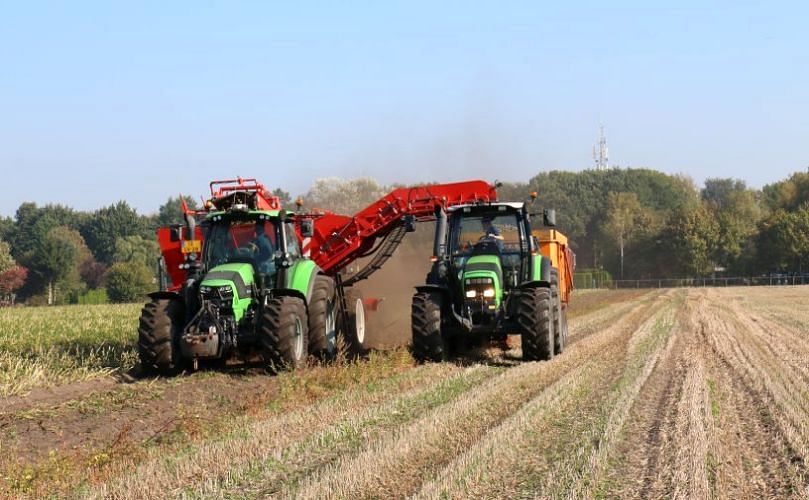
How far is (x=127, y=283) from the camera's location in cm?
5734

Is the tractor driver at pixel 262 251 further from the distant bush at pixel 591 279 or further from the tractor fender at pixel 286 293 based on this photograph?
the distant bush at pixel 591 279

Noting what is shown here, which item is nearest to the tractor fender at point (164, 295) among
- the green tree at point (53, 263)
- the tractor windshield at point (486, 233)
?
the tractor windshield at point (486, 233)

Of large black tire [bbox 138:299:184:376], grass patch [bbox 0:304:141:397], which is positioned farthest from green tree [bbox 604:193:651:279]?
large black tire [bbox 138:299:184:376]

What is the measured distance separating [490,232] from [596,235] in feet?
283

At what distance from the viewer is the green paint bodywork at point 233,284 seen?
10959mm

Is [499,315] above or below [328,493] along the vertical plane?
above

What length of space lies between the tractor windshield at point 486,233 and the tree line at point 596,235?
31.2m

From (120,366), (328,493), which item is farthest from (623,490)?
(120,366)

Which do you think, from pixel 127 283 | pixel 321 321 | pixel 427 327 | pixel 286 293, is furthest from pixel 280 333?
pixel 127 283

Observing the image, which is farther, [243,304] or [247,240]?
[247,240]

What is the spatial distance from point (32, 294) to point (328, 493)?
7017 cm

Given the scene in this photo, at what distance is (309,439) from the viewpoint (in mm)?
6996

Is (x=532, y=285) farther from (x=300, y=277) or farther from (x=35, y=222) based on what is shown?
(x=35, y=222)

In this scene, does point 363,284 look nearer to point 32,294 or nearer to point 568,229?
point 32,294
